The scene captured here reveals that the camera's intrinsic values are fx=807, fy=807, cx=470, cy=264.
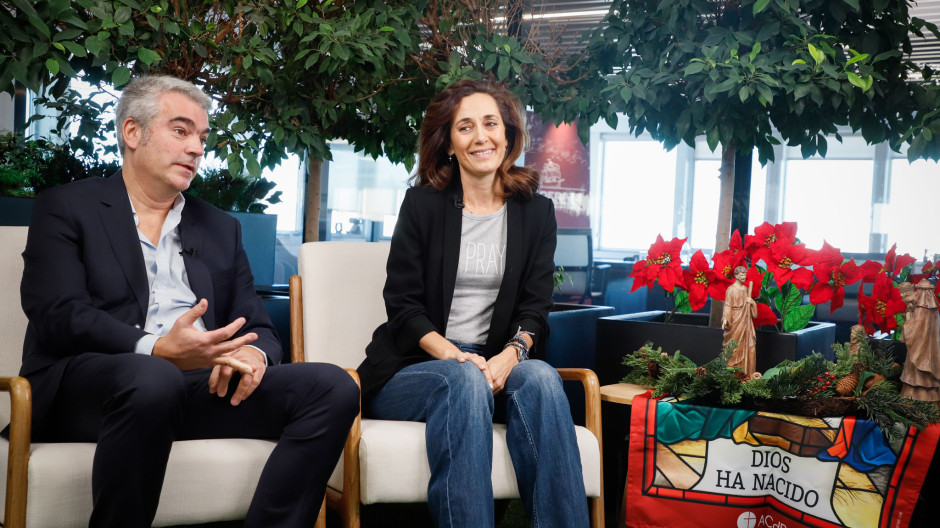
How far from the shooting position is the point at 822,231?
5.01 m

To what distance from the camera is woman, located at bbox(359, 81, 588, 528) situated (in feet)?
5.87

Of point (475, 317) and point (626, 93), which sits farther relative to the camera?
point (626, 93)

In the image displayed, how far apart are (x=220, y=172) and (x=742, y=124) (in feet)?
7.37

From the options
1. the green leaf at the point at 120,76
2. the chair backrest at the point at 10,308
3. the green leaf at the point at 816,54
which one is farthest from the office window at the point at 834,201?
the chair backrest at the point at 10,308

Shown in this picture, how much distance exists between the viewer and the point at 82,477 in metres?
Result: 1.57

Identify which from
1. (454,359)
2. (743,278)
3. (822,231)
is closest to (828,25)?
(743,278)

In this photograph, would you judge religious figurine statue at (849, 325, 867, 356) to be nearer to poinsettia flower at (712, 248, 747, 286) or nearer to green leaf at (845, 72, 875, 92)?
poinsettia flower at (712, 248, 747, 286)

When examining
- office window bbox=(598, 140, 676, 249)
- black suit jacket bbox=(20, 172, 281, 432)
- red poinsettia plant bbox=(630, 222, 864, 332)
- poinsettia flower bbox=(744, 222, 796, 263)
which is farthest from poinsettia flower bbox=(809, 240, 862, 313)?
office window bbox=(598, 140, 676, 249)

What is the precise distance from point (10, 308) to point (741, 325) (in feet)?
6.14

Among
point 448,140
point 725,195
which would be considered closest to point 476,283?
point 448,140

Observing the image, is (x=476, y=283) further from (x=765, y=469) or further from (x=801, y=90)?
(x=801, y=90)

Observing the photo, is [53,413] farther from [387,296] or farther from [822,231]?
[822,231]

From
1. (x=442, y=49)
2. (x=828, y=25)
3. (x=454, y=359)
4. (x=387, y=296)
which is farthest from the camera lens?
(x=442, y=49)

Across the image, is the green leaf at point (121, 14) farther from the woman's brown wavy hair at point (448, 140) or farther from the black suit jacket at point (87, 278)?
the woman's brown wavy hair at point (448, 140)
